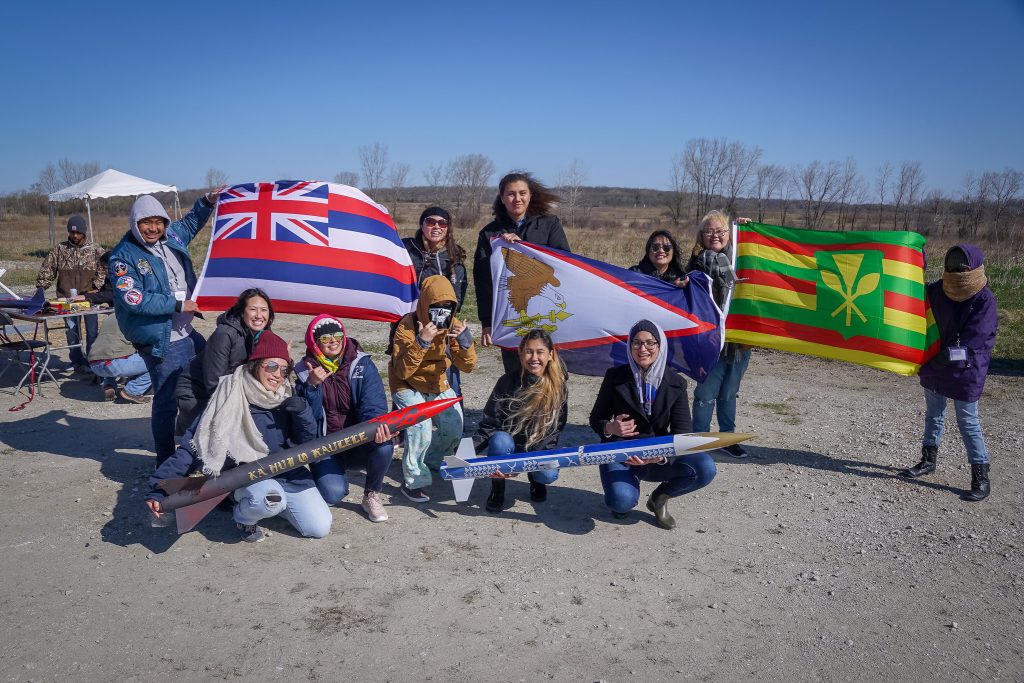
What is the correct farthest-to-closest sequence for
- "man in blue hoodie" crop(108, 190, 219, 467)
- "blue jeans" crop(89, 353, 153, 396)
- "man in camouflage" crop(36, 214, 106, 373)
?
"man in camouflage" crop(36, 214, 106, 373) < "blue jeans" crop(89, 353, 153, 396) < "man in blue hoodie" crop(108, 190, 219, 467)

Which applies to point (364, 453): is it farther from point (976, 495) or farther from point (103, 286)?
point (103, 286)

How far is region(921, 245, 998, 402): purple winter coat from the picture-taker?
5688mm

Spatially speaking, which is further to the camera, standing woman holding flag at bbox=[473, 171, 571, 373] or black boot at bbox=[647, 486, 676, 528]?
standing woman holding flag at bbox=[473, 171, 571, 373]

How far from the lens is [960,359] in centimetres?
570

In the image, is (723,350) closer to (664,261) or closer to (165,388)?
(664,261)

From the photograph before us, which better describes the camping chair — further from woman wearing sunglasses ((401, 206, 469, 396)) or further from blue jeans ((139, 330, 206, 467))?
woman wearing sunglasses ((401, 206, 469, 396))

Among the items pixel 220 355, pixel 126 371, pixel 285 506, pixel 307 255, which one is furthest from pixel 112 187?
pixel 285 506

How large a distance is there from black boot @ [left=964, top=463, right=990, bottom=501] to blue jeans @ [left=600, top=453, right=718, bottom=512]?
2.41 metres

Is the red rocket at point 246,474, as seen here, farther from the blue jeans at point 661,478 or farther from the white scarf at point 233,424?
the blue jeans at point 661,478

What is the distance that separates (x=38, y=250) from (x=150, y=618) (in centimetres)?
3051

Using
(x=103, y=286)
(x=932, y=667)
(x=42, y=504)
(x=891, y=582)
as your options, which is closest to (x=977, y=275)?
(x=891, y=582)

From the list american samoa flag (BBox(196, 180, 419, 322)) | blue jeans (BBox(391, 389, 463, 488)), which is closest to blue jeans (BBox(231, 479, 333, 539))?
blue jeans (BBox(391, 389, 463, 488))

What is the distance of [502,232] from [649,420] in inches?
90.4

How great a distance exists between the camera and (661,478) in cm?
530
